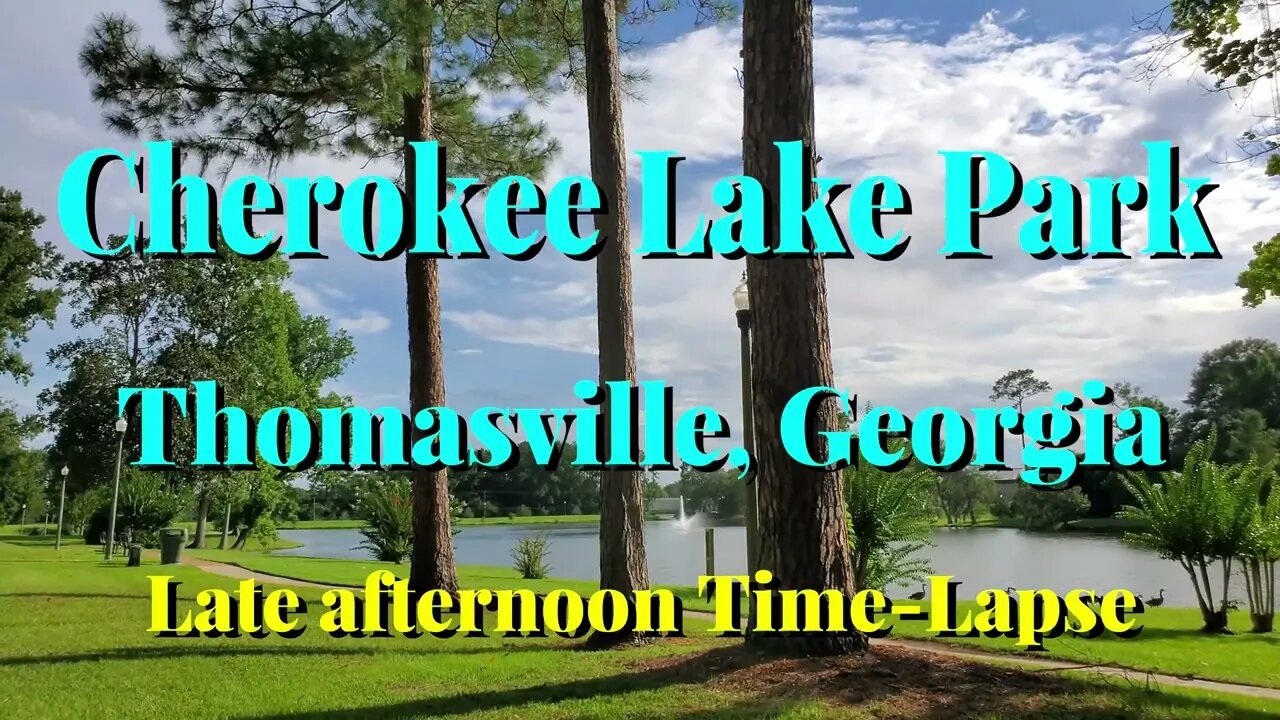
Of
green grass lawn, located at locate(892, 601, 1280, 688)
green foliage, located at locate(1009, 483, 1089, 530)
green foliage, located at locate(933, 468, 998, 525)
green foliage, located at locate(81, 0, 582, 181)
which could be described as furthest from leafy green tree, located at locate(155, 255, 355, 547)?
green foliage, located at locate(933, 468, 998, 525)

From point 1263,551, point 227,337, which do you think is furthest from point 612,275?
point 227,337

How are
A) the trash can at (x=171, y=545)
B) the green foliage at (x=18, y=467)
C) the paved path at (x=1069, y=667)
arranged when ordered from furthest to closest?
the green foliage at (x=18, y=467) < the trash can at (x=171, y=545) < the paved path at (x=1069, y=667)

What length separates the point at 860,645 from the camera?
604 centimetres

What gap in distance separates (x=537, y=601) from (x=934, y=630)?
460 centimetres

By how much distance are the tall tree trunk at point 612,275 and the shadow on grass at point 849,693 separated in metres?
2.30

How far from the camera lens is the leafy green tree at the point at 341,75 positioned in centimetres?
1088

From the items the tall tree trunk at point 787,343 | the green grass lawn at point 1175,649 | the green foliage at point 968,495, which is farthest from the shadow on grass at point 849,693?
the green foliage at point 968,495

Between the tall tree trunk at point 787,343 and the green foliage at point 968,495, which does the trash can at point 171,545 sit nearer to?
the tall tree trunk at point 787,343

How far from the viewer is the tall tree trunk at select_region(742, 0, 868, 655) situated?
5941mm

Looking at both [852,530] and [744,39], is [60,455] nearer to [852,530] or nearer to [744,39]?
[852,530]

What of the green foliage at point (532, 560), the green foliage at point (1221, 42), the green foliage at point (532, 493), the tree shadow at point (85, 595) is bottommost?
the green foliage at point (532, 493)

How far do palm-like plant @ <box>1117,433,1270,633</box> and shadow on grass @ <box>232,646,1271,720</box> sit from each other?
708cm

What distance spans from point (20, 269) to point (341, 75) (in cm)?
2244
